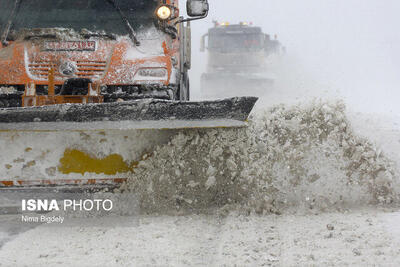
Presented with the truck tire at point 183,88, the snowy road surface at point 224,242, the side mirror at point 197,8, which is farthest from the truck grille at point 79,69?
the snowy road surface at point 224,242

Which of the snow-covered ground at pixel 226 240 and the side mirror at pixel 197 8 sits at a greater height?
the side mirror at pixel 197 8

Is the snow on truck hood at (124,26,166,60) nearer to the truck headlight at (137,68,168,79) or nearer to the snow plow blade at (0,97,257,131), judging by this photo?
the truck headlight at (137,68,168,79)

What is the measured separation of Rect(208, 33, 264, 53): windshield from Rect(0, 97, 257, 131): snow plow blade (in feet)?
47.1

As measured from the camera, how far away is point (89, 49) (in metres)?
4.03

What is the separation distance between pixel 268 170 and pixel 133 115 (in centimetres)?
98

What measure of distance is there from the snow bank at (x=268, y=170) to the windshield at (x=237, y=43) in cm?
1404

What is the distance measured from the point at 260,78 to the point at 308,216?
13827 millimetres

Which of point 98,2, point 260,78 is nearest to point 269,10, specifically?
point 260,78

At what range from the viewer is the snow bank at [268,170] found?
121 inches

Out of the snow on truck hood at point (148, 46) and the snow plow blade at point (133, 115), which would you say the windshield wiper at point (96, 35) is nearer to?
the snow on truck hood at point (148, 46)

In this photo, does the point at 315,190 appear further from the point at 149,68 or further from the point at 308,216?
the point at 149,68

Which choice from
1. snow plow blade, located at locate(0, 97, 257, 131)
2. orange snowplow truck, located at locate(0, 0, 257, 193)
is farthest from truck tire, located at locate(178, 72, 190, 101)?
snow plow blade, located at locate(0, 97, 257, 131)

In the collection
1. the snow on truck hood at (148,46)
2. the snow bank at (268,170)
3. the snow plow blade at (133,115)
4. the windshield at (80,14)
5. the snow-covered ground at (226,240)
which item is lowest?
the snow-covered ground at (226,240)

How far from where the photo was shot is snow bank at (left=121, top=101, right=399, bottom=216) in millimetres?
3068
